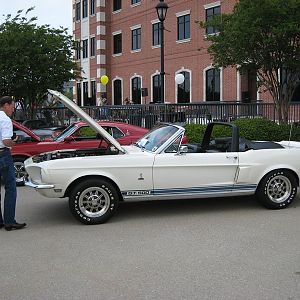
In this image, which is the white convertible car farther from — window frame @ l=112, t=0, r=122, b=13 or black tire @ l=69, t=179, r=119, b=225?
window frame @ l=112, t=0, r=122, b=13

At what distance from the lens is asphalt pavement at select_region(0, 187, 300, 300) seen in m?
4.41

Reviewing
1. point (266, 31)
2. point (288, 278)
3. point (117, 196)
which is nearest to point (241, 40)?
point (266, 31)

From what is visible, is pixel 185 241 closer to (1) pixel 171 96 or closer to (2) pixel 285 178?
(2) pixel 285 178

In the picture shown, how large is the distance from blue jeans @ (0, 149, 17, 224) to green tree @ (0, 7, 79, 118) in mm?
14659

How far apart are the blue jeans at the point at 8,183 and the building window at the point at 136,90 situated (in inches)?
1328

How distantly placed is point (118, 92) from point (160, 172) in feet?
120

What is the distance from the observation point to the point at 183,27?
34719 millimetres

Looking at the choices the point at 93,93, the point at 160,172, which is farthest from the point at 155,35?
the point at 160,172

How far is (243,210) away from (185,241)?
6.64ft

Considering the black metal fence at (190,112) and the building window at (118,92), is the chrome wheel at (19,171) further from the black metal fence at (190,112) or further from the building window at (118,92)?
the building window at (118,92)

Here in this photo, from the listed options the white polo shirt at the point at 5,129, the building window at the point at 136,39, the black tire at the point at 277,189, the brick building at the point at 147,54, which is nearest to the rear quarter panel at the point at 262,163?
the black tire at the point at 277,189

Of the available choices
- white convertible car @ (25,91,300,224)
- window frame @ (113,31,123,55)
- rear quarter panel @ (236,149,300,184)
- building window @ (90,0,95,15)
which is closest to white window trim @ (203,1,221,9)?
window frame @ (113,31,123,55)

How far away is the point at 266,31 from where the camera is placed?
14.4 metres

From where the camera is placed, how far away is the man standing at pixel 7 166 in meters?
6.43
